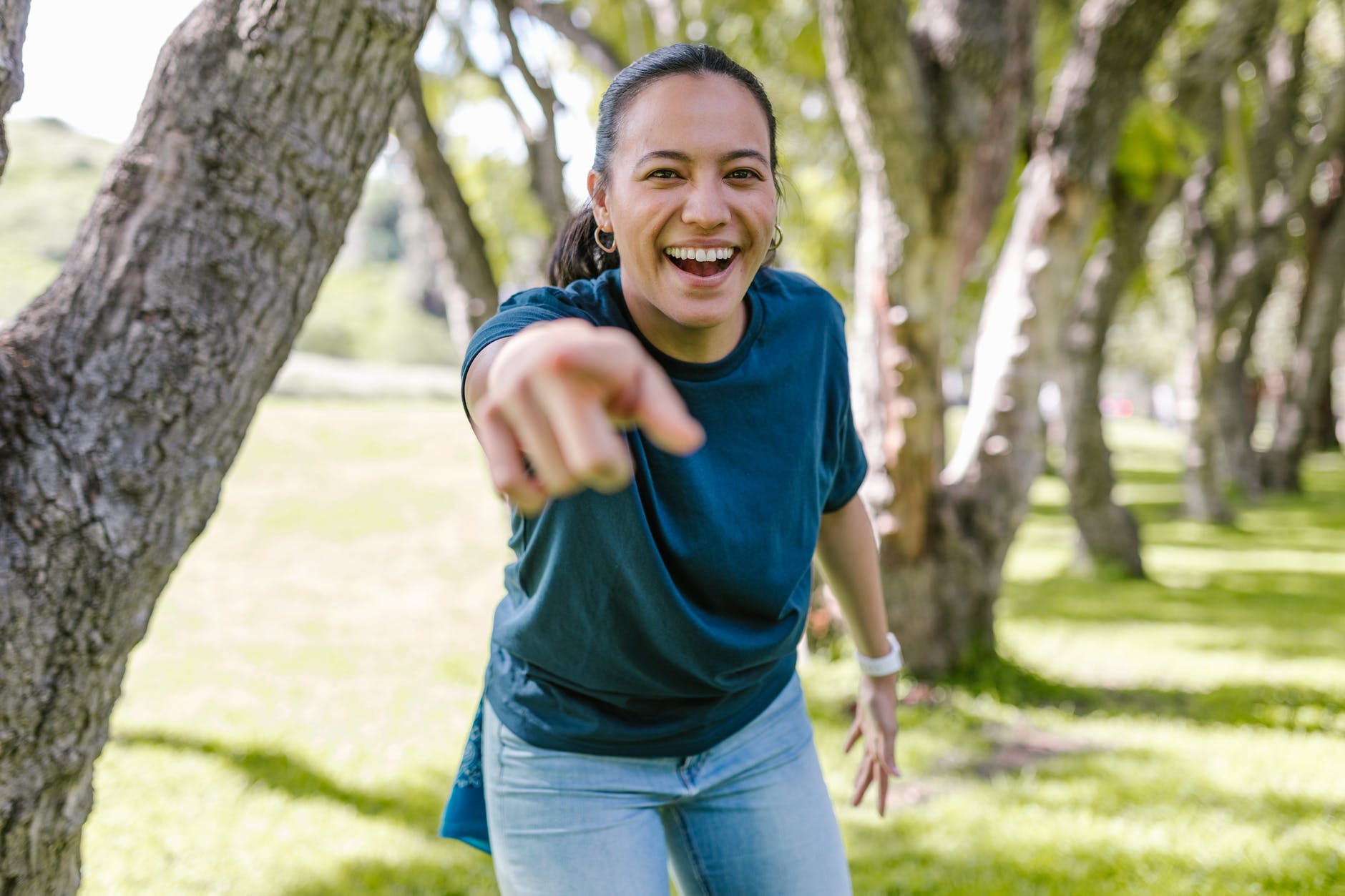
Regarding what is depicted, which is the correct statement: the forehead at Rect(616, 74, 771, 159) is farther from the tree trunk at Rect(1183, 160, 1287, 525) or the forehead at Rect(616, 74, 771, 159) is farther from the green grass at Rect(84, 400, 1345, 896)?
the tree trunk at Rect(1183, 160, 1287, 525)

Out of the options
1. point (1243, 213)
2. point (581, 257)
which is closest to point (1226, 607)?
point (1243, 213)

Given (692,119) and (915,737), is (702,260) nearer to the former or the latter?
(692,119)

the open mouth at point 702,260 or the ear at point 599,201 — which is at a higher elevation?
the ear at point 599,201

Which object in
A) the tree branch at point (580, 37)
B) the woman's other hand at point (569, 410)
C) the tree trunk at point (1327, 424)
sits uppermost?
the tree branch at point (580, 37)

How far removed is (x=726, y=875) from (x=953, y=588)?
13.2 feet

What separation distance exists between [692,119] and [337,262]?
67.7 inches

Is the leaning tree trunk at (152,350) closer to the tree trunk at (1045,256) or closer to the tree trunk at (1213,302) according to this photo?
the tree trunk at (1045,256)

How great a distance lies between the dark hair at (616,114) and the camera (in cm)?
181

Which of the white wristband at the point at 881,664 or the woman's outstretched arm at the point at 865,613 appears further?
the white wristband at the point at 881,664

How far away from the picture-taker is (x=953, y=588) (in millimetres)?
5738

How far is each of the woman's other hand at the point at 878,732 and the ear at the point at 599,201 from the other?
1.18 meters

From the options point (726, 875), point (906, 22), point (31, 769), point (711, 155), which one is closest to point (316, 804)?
point (31, 769)

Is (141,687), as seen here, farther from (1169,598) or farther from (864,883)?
(1169,598)

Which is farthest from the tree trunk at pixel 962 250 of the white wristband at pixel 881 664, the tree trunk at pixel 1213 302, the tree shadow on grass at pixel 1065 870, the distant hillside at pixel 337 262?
the tree trunk at pixel 1213 302
